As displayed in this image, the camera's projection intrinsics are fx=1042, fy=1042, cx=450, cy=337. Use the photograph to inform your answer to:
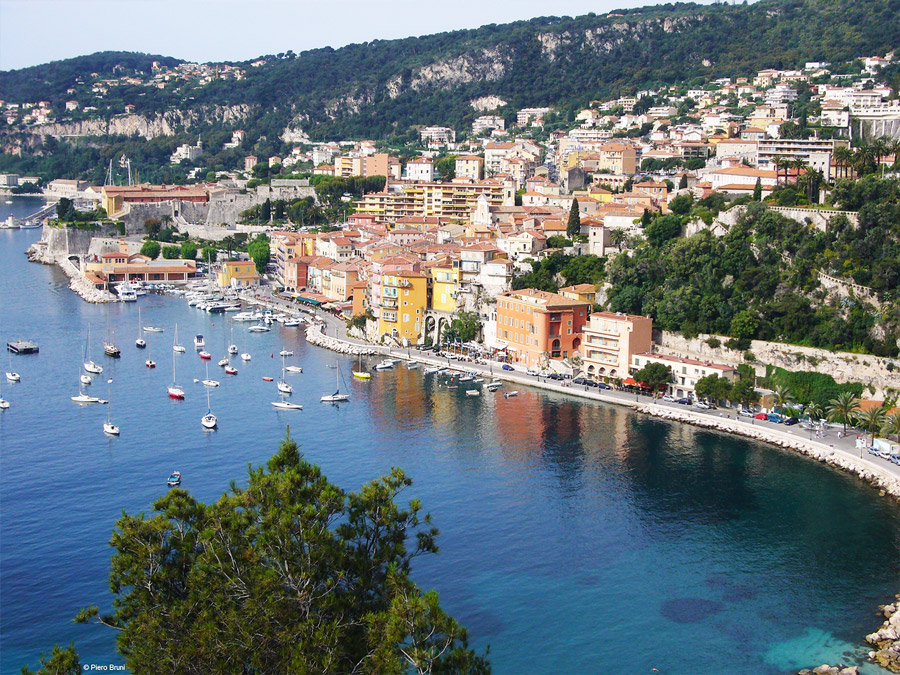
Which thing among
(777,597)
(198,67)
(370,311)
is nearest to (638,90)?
(370,311)

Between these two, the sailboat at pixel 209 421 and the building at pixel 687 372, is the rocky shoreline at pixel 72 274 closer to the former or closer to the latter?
the sailboat at pixel 209 421

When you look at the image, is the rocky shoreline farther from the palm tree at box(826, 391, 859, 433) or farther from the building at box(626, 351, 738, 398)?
the palm tree at box(826, 391, 859, 433)

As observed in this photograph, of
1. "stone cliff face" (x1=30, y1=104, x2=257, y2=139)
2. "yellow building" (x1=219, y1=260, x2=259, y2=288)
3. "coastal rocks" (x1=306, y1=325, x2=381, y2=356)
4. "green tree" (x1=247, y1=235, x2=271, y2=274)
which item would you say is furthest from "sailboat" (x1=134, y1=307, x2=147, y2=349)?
"stone cliff face" (x1=30, y1=104, x2=257, y2=139)

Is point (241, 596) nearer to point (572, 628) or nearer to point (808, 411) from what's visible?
point (572, 628)

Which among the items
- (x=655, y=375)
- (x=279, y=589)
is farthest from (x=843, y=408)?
(x=279, y=589)

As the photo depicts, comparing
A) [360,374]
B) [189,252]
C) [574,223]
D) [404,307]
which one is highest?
[574,223]

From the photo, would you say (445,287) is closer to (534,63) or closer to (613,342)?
(613,342)

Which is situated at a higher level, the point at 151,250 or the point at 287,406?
the point at 151,250
